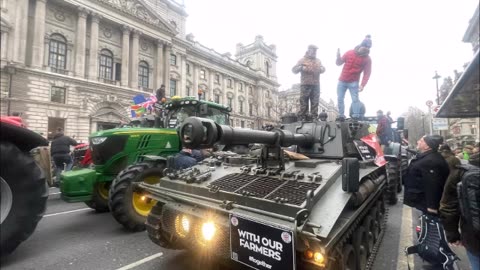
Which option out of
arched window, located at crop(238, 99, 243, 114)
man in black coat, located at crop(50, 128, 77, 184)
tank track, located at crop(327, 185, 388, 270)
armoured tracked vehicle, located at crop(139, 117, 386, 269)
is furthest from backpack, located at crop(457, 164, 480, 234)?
arched window, located at crop(238, 99, 243, 114)

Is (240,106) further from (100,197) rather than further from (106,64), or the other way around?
(100,197)

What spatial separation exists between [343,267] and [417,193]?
1.99 metres

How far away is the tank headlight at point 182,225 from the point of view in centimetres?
325

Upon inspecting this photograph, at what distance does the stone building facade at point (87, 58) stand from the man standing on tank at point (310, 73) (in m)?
16.2

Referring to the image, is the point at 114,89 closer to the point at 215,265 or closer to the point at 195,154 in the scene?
the point at 195,154

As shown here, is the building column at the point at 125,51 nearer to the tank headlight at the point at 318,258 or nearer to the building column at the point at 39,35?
the building column at the point at 39,35

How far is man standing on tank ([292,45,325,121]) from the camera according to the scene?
688 cm

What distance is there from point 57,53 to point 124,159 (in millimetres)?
26504

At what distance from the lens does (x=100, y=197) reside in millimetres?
6180

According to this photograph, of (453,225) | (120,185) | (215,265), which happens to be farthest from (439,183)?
(120,185)

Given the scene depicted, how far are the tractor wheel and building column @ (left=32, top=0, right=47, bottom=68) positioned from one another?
24937mm

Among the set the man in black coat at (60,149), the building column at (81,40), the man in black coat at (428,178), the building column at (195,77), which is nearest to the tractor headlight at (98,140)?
the man in black coat at (60,149)

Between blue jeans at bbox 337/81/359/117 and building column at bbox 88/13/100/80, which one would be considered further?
building column at bbox 88/13/100/80

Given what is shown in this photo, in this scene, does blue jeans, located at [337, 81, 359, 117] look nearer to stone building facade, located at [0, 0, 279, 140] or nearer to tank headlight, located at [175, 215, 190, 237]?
tank headlight, located at [175, 215, 190, 237]
